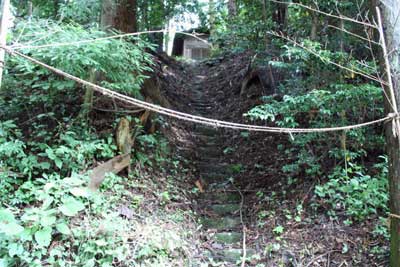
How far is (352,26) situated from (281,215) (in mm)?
2874

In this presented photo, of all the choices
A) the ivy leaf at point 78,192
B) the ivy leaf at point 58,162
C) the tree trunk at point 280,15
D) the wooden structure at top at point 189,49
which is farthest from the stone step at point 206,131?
the wooden structure at top at point 189,49

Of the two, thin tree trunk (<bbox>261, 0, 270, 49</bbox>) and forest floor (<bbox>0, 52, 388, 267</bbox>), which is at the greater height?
thin tree trunk (<bbox>261, 0, 270, 49</bbox>)

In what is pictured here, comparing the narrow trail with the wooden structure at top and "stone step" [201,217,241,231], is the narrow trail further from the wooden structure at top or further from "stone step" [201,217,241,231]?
the wooden structure at top

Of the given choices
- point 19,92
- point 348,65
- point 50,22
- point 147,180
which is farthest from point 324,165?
point 19,92

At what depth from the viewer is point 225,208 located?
17.6ft

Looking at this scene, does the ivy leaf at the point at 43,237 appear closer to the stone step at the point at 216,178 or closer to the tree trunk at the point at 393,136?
the tree trunk at the point at 393,136

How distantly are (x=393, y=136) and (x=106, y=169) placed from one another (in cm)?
316

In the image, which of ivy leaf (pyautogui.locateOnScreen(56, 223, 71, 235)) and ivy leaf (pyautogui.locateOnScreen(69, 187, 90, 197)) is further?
ivy leaf (pyautogui.locateOnScreen(69, 187, 90, 197))

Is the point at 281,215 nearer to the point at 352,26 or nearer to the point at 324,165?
the point at 324,165

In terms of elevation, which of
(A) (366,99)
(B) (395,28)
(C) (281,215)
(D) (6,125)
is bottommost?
(C) (281,215)

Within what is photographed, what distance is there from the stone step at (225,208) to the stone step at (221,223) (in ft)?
0.54

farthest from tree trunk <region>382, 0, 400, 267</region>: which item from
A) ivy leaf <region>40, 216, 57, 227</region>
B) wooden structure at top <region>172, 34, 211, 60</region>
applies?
wooden structure at top <region>172, 34, 211, 60</region>

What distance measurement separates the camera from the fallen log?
14.2 ft

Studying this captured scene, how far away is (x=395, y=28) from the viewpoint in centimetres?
324
